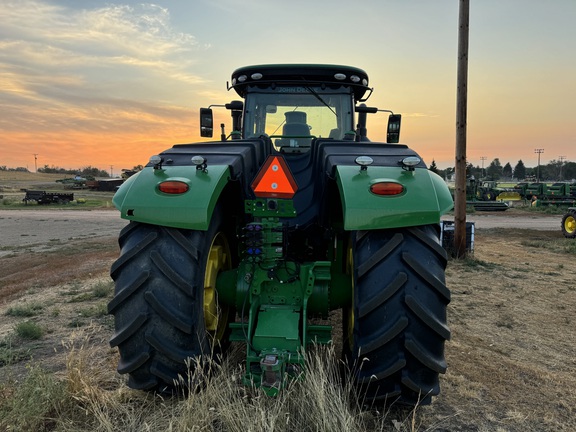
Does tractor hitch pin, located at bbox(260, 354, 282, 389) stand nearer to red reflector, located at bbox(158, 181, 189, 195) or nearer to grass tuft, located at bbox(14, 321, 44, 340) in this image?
red reflector, located at bbox(158, 181, 189, 195)

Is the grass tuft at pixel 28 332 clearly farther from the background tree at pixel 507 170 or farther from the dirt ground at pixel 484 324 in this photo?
the background tree at pixel 507 170

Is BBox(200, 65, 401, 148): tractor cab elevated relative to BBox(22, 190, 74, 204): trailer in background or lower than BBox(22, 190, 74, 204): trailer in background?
elevated

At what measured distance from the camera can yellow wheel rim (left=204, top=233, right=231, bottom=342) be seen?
3.33m

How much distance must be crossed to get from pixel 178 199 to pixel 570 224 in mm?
17619

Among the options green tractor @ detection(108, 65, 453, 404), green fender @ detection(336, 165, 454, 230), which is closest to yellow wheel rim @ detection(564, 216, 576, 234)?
green tractor @ detection(108, 65, 453, 404)

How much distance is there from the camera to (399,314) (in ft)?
9.07

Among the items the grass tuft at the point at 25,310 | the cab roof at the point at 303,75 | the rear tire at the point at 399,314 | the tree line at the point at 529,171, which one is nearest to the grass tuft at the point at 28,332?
the grass tuft at the point at 25,310

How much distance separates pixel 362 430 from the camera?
9.20ft

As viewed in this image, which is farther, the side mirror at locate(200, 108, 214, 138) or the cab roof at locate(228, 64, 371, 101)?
the side mirror at locate(200, 108, 214, 138)

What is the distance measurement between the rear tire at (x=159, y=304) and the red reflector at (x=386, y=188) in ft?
3.70

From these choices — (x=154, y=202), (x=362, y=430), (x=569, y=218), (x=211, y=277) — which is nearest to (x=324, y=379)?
(x=362, y=430)

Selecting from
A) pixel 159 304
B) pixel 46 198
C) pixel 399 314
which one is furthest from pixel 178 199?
pixel 46 198

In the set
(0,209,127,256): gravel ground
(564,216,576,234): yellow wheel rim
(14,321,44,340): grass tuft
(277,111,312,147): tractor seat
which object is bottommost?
(0,209,127,256): gravel ground

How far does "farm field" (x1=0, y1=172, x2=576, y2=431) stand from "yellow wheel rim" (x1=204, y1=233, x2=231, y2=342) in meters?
0.32
